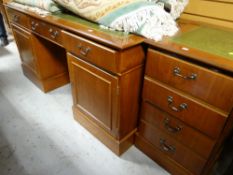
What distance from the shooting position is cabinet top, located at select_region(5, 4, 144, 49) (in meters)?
0.89

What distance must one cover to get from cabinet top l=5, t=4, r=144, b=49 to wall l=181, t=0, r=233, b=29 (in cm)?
55

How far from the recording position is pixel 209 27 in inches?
44.9

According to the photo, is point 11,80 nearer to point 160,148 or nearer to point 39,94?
point 39,94

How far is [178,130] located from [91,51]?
650 millimetres

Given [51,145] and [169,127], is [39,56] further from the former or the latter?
[169,127]

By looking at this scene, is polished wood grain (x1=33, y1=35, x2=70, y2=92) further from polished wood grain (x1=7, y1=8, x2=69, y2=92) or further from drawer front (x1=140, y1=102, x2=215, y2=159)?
drawer front (x1=140, y1=102, x2=215, y2=159)

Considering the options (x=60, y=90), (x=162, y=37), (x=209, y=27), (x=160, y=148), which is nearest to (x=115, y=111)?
(x=160, y=148)

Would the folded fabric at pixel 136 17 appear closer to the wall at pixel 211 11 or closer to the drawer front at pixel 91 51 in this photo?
the drawer front at pixel 91 51

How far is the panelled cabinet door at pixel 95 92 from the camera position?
1075mm

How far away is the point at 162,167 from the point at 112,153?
354 mm

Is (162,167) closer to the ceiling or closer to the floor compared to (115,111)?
closer to the floor

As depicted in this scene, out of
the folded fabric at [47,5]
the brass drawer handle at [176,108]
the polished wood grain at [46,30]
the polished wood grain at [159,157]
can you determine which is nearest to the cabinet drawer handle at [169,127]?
the brass drawer handle at [176,108]

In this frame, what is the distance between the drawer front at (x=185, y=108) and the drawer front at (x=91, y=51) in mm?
239

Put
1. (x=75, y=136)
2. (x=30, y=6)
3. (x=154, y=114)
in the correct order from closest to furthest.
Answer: (x=154, y=114) → (x=75, y=136) → (x=30, y=6)
